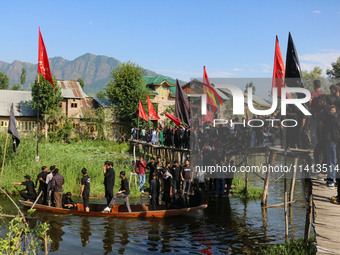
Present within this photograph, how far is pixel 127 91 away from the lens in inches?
1908

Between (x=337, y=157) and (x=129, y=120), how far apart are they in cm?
3939

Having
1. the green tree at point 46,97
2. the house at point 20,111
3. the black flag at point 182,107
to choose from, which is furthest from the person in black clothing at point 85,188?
the green tree at point 46,97

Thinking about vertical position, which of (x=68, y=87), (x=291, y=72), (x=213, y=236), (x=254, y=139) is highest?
Answer: (x=68, y=87)

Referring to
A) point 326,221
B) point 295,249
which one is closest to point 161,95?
point 295,249

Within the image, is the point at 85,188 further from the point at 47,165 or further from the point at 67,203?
the point at 47,165

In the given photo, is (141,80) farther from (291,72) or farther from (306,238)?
(306,238)

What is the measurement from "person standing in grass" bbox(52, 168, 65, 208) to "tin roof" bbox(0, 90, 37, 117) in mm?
30240

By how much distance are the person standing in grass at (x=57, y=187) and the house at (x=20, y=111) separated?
93.4ft

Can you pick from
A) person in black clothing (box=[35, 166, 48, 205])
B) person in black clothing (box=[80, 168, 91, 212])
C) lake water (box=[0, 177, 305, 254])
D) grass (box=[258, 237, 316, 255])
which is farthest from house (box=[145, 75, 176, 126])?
grass (box=[258, 237, 316, 255])

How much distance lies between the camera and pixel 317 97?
10797mm

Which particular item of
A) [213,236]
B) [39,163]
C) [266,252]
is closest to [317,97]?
[266,252]

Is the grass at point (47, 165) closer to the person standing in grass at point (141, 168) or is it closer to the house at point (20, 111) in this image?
the person standing in grass at point (141, 168)

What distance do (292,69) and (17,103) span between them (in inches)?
Result: 1539

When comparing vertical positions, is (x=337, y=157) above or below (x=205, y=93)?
below
